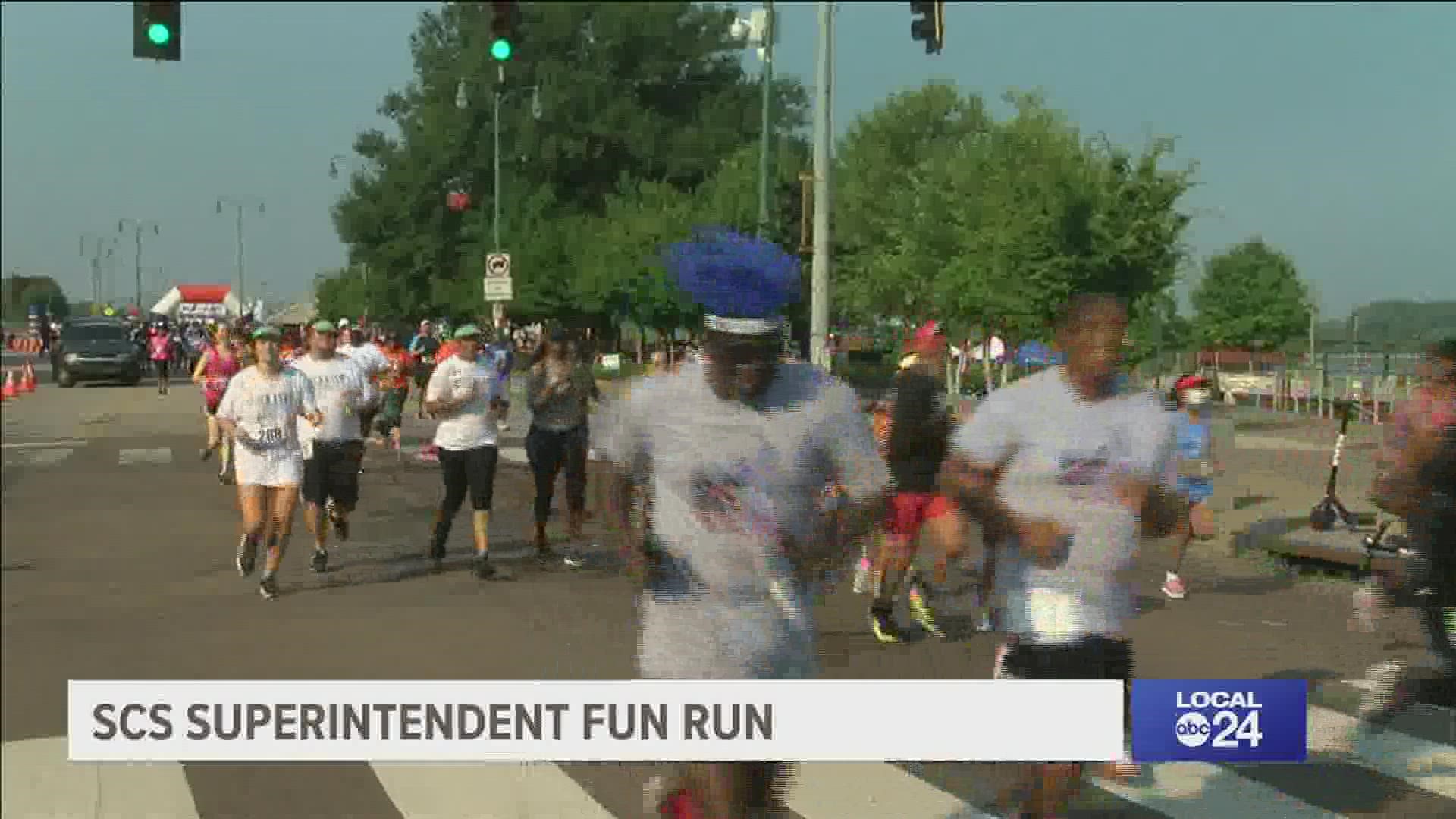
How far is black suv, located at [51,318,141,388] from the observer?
82.9 ft

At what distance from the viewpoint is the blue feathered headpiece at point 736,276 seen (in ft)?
11.3

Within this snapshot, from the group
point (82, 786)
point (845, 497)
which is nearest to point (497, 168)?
point (82, 786)

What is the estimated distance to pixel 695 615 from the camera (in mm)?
3488

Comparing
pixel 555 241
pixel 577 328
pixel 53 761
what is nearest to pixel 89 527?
pixel 53 761

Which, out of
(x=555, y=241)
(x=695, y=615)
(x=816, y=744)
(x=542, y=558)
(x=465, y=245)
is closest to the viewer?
(x=695, y=615)

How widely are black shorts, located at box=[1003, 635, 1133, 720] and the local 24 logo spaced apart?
1.05 m

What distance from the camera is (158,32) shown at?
4453 mm

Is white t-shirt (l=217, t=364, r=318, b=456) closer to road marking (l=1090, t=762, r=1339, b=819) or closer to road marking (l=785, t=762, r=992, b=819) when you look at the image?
road marking (l=785, t=762, r=992, b=819)

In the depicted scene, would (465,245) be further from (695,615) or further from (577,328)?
(695,615)

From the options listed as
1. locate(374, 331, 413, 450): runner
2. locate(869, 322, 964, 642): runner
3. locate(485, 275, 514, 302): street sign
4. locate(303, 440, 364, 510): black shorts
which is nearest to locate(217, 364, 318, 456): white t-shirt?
locate(303, 440, 364, 510): black shorts

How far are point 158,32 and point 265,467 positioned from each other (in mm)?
3696

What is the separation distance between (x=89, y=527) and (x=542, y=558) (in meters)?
6.03

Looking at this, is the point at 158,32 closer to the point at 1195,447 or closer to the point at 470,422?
the point at 470,422

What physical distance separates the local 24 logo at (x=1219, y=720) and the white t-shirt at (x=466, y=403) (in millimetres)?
5444
